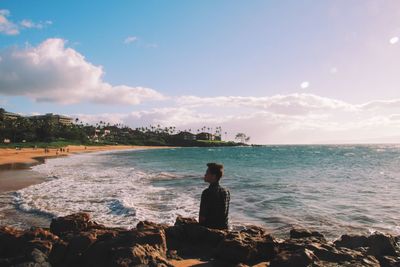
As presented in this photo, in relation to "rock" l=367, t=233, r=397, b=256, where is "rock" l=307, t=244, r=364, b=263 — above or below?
above

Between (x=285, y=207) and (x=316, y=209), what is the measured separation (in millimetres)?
1435

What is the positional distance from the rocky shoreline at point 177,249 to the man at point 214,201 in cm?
27

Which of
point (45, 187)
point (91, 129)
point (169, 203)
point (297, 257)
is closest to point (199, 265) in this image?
point (297, 257)

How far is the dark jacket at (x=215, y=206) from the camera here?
712cm

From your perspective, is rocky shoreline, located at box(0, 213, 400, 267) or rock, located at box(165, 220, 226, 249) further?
rock, located at box(165, 220, 226, 249)

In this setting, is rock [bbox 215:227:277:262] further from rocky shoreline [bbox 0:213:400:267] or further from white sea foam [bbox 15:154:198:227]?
white sea foam [bbox 15:154:198:227]

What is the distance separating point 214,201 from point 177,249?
4.08 feet

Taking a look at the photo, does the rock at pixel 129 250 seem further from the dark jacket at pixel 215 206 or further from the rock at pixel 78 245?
the dark jacket at pixel 215 206

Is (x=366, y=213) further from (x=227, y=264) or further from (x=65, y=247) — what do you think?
(x=65, y=247)

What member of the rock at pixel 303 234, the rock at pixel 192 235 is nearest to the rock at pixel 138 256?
the rock at pixel 192 235

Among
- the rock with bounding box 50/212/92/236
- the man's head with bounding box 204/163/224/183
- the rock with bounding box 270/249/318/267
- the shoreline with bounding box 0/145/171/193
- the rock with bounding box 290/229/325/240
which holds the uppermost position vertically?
the man's head with bounding box 204/163/224/183

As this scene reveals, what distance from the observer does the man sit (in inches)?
278

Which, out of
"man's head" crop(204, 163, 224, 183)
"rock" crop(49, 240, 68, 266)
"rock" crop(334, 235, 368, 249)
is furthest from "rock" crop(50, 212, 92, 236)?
"rock" crop(334, 235, 368, 249)

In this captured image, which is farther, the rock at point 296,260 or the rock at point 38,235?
the rock at point 38,235
